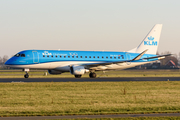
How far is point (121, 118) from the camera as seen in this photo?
43.4ft

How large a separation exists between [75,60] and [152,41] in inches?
682

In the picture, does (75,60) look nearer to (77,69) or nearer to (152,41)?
(77,69)

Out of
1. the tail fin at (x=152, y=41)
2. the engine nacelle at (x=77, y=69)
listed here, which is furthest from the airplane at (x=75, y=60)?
the tail fin at (x=152, y=41)

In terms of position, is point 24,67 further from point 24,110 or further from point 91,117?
point 91,117

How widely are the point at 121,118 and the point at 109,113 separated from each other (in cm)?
155

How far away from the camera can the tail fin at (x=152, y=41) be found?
5591 centimetres

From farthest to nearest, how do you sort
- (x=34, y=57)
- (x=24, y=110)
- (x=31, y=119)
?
(x=34, y=57), (x=24, y=110), (x=31, y=119)

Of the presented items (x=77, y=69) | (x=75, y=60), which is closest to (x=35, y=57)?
(x=75, y=60)

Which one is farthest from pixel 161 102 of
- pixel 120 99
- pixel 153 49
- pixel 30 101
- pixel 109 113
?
pixel 153 49

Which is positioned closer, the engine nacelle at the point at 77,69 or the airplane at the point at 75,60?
the airplane at the point at 75,60

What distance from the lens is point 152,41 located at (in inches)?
2227

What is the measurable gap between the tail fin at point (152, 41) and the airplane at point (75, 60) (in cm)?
42

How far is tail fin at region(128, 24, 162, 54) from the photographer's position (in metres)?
55.9

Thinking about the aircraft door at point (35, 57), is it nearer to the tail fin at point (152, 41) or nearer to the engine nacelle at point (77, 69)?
the engine nacelle at point (77, 69)
